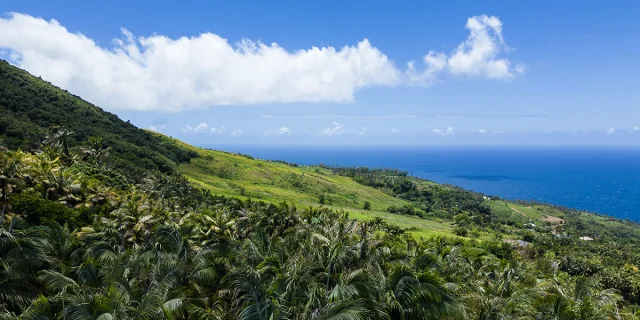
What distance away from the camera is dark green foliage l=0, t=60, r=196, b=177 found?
7825cm

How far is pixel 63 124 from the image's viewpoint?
9269 centimetres

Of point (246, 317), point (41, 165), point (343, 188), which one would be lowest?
point (343, 188)

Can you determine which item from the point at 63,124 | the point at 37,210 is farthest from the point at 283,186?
the point at 37,210

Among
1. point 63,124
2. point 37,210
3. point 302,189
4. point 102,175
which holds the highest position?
point 63,124

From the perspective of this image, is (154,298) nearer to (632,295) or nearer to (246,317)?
(246,317)

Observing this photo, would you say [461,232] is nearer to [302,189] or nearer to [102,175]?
[302,189]

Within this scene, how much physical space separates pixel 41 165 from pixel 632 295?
254ft

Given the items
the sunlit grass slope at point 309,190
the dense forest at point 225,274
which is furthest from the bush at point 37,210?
the sunlit grass slope at point 309,190

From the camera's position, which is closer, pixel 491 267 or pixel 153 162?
pixel 491 267

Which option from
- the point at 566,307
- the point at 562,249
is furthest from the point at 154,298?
the point at 562,249

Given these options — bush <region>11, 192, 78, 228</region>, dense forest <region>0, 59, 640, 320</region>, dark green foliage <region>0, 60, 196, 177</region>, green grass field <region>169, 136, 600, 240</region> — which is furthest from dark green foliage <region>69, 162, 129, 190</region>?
green grass field <region>169, 136, 600, 240</region>

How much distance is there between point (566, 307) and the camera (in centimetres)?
1731

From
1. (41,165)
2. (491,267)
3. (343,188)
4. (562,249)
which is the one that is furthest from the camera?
(343,188)

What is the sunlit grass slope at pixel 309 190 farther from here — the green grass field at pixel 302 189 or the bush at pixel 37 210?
the bush at pixel 37 210
